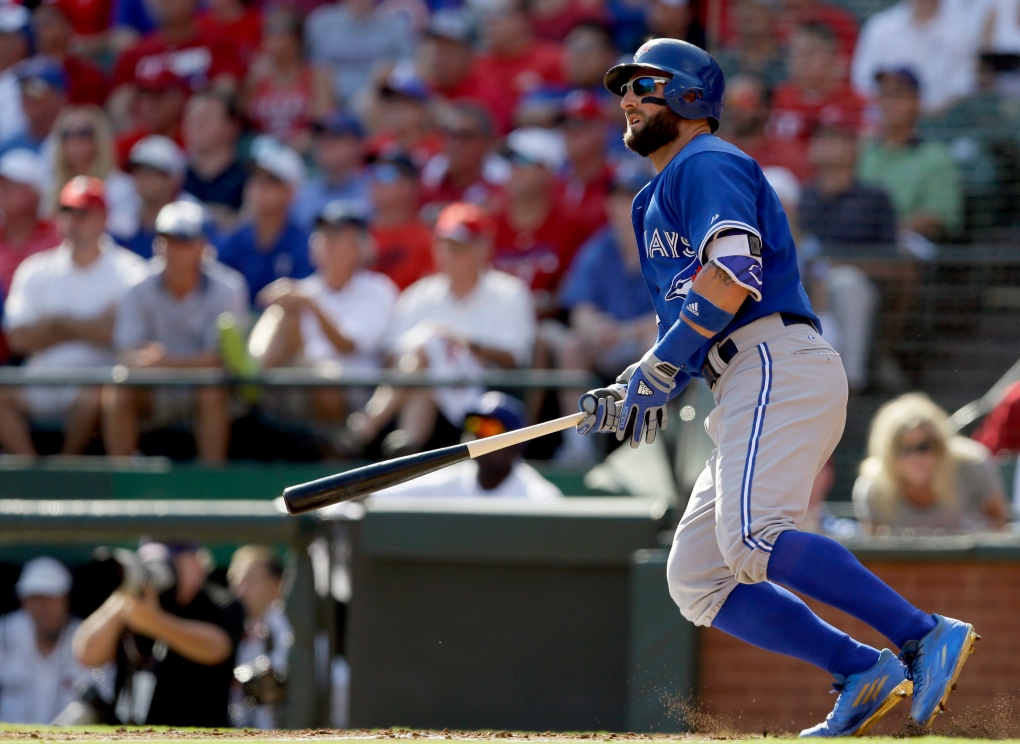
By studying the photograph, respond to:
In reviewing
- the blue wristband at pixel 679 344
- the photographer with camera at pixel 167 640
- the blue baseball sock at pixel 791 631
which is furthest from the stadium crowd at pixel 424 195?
the blue wristband at pixel 679 344

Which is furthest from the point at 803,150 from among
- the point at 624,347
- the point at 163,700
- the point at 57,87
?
the point at 57,87

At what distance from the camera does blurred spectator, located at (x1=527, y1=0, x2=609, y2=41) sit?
978 cm

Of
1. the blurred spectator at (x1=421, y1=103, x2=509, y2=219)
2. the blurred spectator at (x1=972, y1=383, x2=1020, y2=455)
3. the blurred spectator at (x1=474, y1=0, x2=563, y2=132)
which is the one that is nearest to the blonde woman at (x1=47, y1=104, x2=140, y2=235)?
the blurred spectator at (x1=421, y1=103, x2=509, y2=219)

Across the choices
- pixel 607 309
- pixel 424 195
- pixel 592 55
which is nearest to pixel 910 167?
pixel 607 309

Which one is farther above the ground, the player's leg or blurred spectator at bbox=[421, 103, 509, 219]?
blurred spectator at bbox=[421, 103, 509, 219]

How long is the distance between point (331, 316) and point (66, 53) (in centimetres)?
491

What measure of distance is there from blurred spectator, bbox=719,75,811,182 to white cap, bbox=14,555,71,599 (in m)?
4.01

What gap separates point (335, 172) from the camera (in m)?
8.77

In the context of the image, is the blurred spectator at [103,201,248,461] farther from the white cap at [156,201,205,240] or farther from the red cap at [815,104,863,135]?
the red cap at [815,104,863,135]

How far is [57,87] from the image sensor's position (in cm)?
977

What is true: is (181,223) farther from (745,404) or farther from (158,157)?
(745,404)

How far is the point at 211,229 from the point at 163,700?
12.1 feet

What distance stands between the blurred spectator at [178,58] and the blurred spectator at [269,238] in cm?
185

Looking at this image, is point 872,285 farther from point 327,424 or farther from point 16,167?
point 16,167
